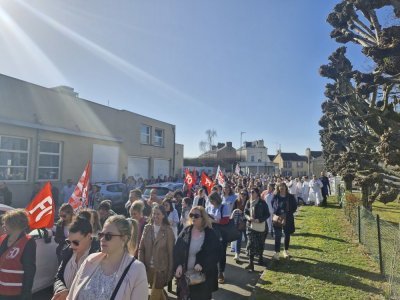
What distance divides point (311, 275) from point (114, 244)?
6.06 meters

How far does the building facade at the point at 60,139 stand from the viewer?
17531 mm

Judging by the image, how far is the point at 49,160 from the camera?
20.0 meters

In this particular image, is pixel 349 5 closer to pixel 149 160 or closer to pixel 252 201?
pixel 252 201

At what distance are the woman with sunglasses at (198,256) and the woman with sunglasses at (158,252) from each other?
0.16 metres

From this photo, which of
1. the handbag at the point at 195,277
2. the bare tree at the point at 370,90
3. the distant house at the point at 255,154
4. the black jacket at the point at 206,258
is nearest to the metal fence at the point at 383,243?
the bare tree at the point at 370,90

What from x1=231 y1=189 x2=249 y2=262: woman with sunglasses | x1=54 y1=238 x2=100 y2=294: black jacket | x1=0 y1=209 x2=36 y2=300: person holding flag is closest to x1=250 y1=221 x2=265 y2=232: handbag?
x1=231 y1=189 x2=249 y2=262: woman with sunglasses

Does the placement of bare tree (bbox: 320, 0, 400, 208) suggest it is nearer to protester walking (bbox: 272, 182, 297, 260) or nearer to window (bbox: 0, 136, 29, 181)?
protester walking (bbox: 272, 182, 297, 260)

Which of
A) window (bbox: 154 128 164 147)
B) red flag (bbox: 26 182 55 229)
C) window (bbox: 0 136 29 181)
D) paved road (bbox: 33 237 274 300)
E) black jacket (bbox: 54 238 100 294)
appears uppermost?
window (bbox: 154 128 164 147)

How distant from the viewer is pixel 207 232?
4.77 meters

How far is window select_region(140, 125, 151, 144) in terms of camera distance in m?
31.1

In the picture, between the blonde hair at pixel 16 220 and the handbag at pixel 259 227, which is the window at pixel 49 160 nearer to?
the handbag at pixel 259 227

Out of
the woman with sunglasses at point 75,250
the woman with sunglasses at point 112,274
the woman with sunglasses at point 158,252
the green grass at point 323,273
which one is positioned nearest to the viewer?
the woman with sunglasses at point 112,274

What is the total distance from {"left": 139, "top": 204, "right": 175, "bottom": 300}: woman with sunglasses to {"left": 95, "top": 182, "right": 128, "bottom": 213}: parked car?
13042mm

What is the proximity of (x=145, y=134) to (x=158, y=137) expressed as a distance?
8.01 feet
